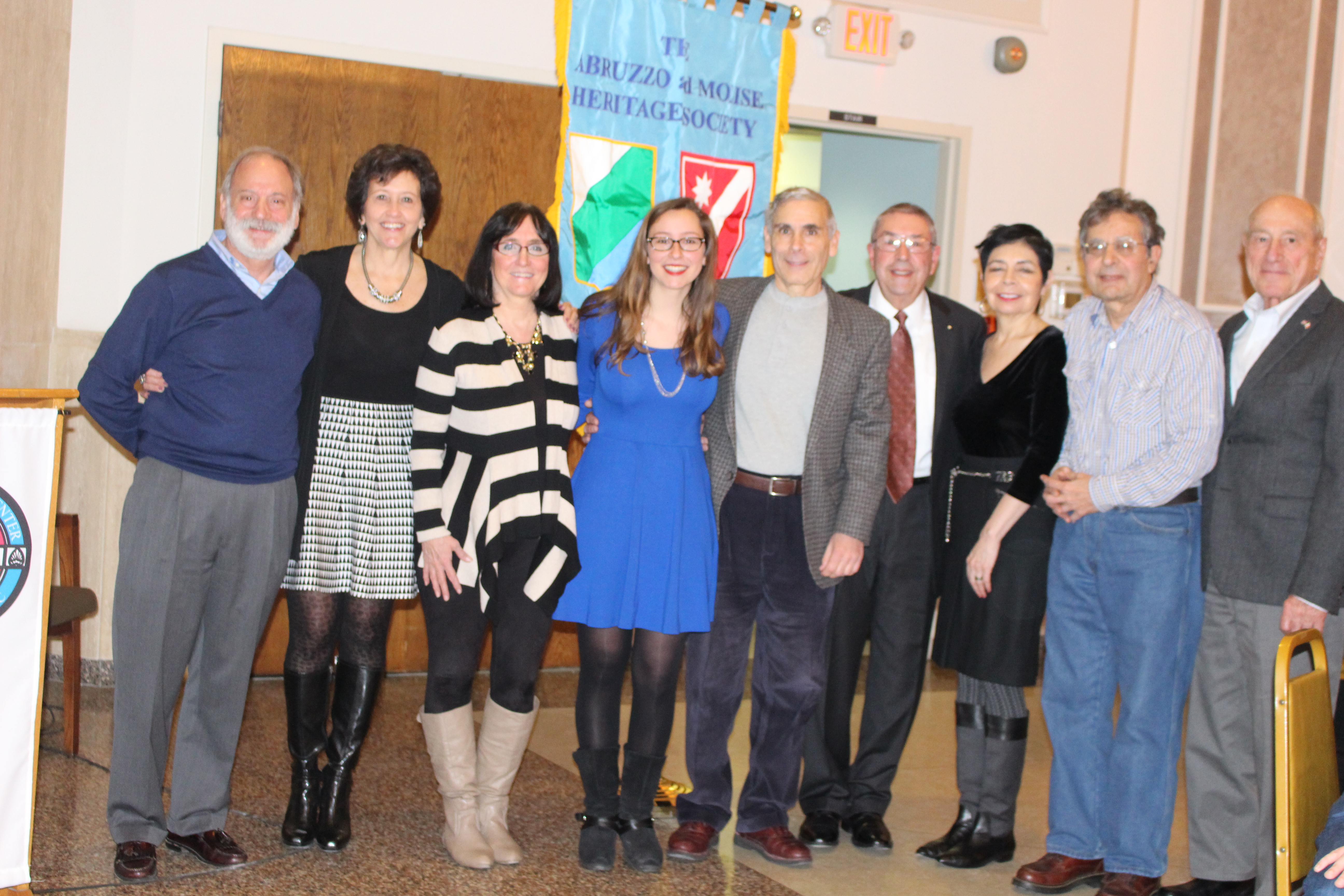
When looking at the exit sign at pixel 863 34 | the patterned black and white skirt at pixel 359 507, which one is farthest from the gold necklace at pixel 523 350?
the exit sign at pixel 863 34

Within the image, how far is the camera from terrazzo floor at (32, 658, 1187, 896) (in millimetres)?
2826

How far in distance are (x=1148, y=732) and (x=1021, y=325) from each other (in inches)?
44.1

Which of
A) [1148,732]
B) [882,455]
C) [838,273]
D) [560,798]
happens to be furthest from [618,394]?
[838,273]

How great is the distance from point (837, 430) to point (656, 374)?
1.71 feet

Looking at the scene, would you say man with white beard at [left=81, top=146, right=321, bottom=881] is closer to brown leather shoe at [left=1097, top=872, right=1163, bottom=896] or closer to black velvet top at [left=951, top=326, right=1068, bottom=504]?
black velvet top at [left=951, top=326, right=1068, bottom=504]

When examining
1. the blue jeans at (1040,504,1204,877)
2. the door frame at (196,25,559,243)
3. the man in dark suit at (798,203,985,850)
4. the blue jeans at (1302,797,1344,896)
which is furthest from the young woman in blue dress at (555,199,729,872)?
the door frame at (196,25,559,243)

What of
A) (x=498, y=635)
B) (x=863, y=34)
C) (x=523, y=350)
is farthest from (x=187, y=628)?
(x=863, y=34)

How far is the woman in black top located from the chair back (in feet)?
3.48

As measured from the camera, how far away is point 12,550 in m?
2.49

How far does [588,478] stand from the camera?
2934 mm

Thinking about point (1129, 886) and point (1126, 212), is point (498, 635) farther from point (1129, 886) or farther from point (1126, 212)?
point (1126, 212)

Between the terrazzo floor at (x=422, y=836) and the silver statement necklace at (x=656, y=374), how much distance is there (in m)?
1.24

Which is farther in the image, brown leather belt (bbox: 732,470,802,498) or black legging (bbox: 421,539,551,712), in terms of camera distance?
brown leather belt (bbox: 732,470,802,498)

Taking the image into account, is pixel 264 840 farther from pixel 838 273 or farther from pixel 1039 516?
pixel 838 273
